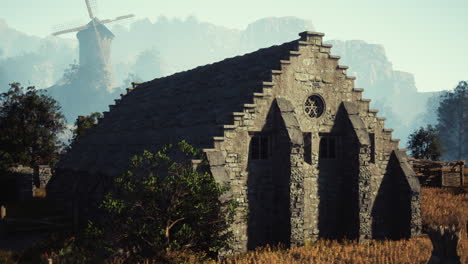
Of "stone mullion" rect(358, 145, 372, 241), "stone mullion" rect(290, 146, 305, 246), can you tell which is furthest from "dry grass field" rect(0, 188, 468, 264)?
"stone mullion" rect(358, 145, 372, 241)

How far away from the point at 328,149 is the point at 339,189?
2.22 metres

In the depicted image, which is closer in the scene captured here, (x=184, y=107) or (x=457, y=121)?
(x=184, y=107)

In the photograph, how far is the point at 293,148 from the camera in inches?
802

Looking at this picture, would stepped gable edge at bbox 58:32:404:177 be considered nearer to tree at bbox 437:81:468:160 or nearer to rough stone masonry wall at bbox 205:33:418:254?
rough stone masonry wall at bbox 205:33:418:254

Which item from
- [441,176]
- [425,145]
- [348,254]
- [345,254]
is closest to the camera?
[345,254]

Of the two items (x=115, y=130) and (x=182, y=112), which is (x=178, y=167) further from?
(x=115, y=130)

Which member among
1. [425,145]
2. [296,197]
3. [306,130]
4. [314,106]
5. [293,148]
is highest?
[314,106]

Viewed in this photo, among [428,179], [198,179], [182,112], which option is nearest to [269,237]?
[198,179]

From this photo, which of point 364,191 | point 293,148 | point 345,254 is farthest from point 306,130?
point 345,254

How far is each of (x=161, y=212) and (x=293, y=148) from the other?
7241 mm

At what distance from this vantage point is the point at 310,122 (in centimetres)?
2238

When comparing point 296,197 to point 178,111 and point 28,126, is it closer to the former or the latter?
point 178,111

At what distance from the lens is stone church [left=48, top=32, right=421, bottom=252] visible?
66.7 feet

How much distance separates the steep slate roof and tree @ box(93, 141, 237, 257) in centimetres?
400
